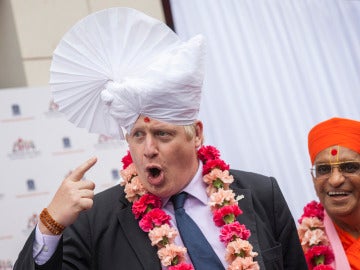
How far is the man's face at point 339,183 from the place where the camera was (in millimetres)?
3311

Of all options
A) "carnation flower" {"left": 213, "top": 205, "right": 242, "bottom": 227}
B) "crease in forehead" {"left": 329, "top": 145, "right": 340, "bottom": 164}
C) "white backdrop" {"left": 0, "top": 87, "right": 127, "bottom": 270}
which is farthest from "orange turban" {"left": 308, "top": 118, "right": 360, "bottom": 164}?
"white backdrop" {"left": 0, "top": 87, "right": 127, "bottom": 270}

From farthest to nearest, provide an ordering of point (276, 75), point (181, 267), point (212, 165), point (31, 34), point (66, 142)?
point (276, 75) < point (31, 34) < point (66, 142) < point (212, 165) < point (181, 267)

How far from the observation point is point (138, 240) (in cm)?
242

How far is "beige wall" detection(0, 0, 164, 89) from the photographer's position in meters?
4.85

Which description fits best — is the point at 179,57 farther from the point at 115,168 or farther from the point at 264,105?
the point at 264,105

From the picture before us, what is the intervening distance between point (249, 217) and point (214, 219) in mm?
139

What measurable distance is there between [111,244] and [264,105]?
3177 millimetres

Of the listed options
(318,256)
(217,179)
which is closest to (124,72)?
(217,179)

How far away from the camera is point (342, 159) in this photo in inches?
132

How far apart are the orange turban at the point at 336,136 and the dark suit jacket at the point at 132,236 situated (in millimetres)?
847

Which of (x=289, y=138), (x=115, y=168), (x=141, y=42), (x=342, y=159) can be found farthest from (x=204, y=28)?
(x=141, y=42)

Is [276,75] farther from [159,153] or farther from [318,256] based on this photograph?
[159,153]

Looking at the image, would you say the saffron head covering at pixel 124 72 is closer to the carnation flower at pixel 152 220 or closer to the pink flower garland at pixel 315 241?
the carnation flower at pixel 152 220

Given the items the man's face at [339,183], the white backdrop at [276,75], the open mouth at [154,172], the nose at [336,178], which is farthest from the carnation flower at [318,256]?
the white backdrop at [276,75]
